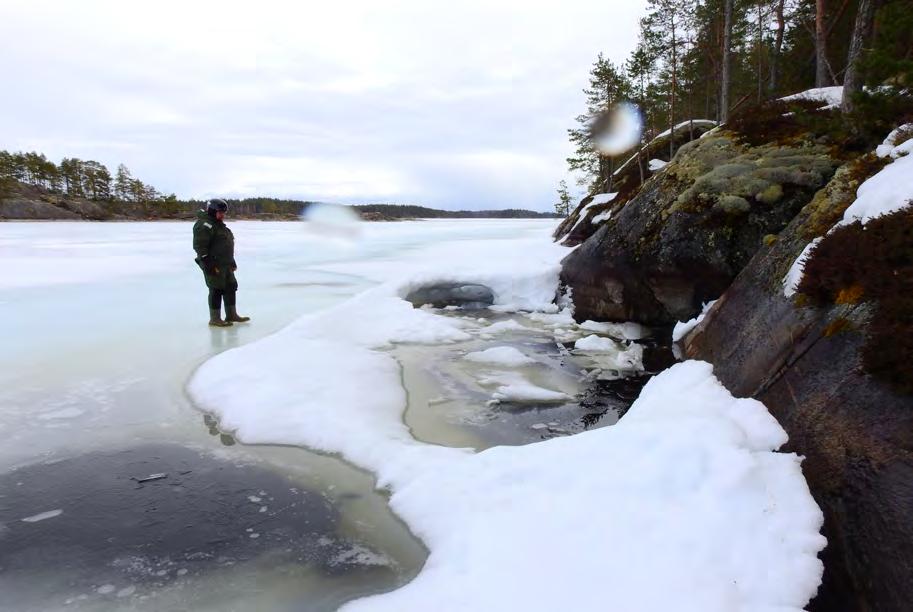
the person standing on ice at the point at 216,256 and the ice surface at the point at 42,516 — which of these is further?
the person standing on ice at the point at 216,256

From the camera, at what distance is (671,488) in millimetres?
3344

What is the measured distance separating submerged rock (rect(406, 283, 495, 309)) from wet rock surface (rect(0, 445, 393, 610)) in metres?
8.67

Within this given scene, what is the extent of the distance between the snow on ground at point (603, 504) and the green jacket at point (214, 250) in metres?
4.37

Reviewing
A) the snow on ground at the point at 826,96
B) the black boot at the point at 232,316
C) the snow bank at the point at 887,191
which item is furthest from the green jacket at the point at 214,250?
the snow on ground at the point at 826,96

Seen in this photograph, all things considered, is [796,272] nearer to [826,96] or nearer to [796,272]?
[796,272]

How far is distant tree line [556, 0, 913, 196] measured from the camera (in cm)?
846

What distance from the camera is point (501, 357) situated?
811 centimetres

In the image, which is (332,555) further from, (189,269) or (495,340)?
(189,269)

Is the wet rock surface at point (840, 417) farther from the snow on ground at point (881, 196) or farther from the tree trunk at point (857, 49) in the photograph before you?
the tree trunk at point (857, 49)

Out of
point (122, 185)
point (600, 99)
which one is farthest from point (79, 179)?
point (600, 99)

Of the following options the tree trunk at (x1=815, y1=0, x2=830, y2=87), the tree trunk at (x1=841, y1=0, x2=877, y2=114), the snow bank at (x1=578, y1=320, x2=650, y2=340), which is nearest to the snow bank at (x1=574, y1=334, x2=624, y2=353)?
the snow bank at (x1=578, y1=320, x2=650, y2=340)

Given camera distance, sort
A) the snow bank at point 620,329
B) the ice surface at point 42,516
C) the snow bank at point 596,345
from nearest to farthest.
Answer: the ice surface at point 42,516 < the snow bank at point 596,345 < the snow bank at point 620,329

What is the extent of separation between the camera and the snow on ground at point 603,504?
2736 millimetres

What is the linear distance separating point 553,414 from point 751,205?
19.2 ft
